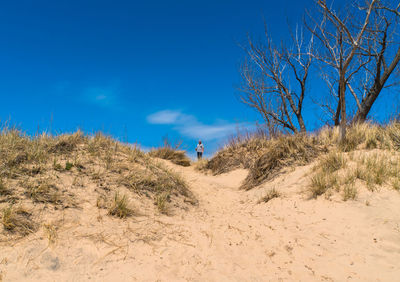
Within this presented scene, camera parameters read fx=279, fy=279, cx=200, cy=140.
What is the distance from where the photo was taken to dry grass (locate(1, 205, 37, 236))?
3570 millimetres

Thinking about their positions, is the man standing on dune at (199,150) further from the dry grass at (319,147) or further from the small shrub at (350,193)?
the small shrub at (350,193)

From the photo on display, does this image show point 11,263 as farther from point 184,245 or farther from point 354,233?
point 354,233

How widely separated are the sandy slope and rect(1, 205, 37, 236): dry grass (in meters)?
0.18

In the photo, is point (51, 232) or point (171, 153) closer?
point (51, 232)

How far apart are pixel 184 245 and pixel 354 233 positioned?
2519mm

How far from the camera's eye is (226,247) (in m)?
4.11

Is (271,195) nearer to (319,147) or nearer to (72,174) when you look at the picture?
(319,147)

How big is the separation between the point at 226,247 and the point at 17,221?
2.87 meters

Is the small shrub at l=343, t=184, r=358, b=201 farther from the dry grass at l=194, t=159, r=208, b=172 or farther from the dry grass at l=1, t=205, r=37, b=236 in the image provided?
the dry grass at l=194, t=159, r=208, b=172

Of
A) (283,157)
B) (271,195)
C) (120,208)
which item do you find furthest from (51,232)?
(283,157)

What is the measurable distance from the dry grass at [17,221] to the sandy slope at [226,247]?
0.18 metres

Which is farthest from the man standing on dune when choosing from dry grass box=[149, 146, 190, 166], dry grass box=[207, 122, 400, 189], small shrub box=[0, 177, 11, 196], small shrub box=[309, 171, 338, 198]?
small shrub box=[0, 177, 11, 196]

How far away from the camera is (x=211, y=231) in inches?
181

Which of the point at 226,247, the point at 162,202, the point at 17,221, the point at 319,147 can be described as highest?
the point at 319,147
